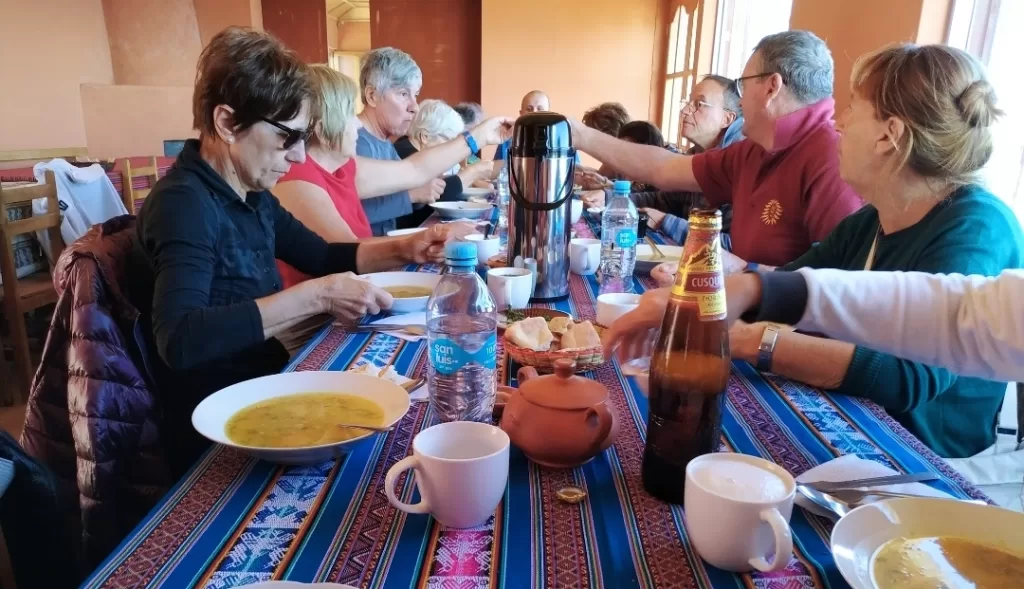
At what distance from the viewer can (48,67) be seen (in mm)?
5855

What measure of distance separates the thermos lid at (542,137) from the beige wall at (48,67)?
19.3 ft

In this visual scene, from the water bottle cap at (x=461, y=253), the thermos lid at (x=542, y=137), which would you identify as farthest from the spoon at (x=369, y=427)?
the thermos lid at (x=542, y=137)

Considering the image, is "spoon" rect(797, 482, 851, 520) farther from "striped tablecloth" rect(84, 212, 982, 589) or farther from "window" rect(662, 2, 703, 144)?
"window" rect(662, 2, 703, 144)

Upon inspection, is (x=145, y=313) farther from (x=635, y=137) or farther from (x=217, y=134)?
(x=635, y=137)

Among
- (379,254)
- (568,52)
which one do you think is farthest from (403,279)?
(568,52)

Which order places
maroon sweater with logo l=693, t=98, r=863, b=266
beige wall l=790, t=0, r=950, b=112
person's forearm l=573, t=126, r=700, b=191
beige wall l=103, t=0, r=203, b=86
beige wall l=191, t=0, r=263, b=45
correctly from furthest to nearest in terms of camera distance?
beige wall l=191, t=0, r=263, b=45
beige wall l=103, t=0, r=203, b=86
person's forearm l=573, t=126, r=700, b=191
beige wall l=790, t=0, r=950, b=112
maroon sweater with logo l=693, t=98, r=863, b=266

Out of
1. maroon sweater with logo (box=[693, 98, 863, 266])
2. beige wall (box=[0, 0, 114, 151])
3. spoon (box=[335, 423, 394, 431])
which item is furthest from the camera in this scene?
beige wall (box=[0, 0, 114, 151])

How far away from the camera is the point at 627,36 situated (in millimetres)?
7379

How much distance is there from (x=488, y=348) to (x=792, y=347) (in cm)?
51

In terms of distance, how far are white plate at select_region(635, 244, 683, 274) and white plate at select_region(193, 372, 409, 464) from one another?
997 millimetres

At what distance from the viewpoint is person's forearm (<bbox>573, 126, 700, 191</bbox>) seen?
8.44 ft

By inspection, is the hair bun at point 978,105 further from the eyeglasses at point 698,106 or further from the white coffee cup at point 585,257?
the eyeglasses at point 698,106

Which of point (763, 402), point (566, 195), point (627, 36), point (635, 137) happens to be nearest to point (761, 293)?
point (763, 402)

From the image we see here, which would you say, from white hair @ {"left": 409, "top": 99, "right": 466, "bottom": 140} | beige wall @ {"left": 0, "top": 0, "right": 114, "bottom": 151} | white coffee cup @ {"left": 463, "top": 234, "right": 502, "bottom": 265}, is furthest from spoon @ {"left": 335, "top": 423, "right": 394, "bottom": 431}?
beige wall @ {"left": 0, "top": 0, "right": 114, "bottom": 151}
